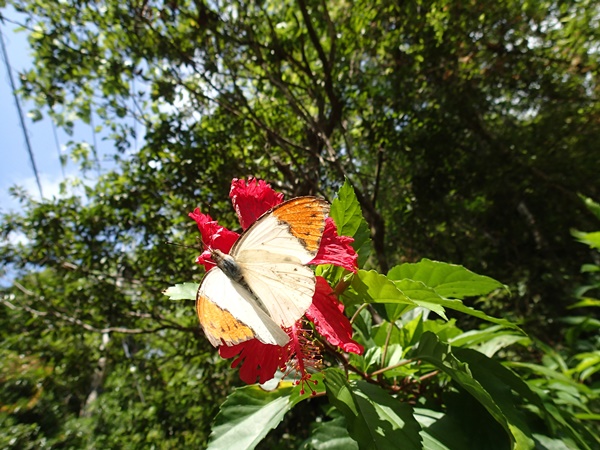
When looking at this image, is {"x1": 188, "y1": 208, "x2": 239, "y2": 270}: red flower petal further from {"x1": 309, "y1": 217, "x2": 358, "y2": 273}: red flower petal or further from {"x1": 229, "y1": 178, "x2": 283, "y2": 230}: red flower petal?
{"x1": 309, "y1": 217, "x2": 358, "y2": 273}: red flower petal

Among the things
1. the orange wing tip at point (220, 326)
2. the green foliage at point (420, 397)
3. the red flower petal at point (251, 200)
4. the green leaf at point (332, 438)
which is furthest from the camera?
the green leaf at point (332, 438)

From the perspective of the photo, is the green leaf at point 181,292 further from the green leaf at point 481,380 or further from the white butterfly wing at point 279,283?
the green leaf at point 481,380

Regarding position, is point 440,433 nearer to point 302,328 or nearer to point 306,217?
point 302,328

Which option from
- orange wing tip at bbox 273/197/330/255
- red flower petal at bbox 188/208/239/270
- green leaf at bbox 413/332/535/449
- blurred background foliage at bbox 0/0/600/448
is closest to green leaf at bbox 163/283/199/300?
red flower petal at bbox 188/208/239/270

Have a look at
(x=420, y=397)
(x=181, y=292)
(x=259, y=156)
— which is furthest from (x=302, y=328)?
(x=259, y=156)

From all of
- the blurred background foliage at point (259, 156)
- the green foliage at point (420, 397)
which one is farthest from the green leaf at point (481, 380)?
the blurred background foliage at point (259, 156)

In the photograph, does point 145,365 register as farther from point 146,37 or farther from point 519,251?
point 519,251
